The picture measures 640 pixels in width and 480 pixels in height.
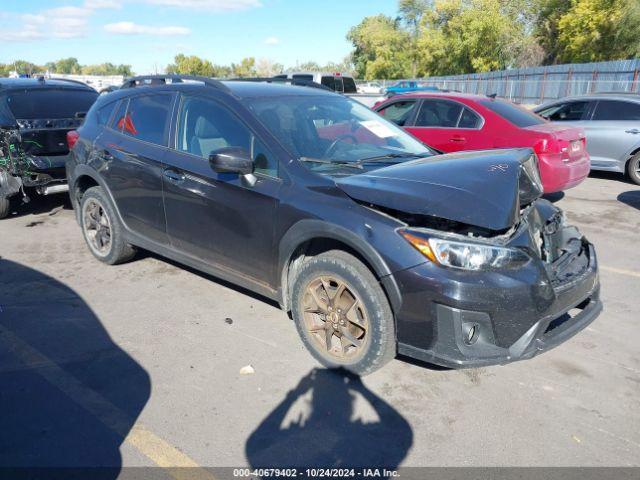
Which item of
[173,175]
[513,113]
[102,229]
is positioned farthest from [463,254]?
[513,113]

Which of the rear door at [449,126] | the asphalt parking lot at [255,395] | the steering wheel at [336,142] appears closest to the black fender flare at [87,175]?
the asphalt parking lot at [255,395]

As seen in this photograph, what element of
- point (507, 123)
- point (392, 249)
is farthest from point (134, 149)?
point (507, 123)

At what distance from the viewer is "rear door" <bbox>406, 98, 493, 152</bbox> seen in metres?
7.57

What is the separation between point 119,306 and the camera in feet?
14.9

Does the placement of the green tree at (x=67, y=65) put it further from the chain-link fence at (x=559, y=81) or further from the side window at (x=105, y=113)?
the side window at (x=105, y=113)

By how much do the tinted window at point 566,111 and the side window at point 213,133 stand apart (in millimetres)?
8220

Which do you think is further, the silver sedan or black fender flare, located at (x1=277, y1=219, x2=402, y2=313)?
the silver sedan

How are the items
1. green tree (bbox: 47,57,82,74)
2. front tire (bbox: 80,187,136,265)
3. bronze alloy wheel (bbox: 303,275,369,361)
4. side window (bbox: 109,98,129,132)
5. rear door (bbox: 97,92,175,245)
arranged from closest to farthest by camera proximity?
bronze alloy wheel (bbox: 303,275,369,361) < rear door (bbox: 97,92,175,245) < side window (bbox: 109,98,129,132) < front tire (bbox: 80,187,136,265) < green tree (bbox: 47,57,82,74)

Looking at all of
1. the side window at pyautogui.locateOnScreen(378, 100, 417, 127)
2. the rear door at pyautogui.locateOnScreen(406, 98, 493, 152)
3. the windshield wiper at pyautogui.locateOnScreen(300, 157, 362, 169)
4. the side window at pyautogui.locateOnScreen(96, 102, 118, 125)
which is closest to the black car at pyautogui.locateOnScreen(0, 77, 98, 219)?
the side window at pyautogui.locateOnScreen(96, 102, 118, 125)

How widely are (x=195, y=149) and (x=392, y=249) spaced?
79.2 inches

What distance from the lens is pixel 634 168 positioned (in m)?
9.39

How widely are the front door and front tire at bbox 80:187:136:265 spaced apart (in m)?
1.00

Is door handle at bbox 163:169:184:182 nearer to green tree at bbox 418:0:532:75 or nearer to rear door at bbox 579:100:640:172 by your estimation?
rear door at bbox 579:100:640:172

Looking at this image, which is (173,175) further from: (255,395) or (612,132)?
(612,132)
